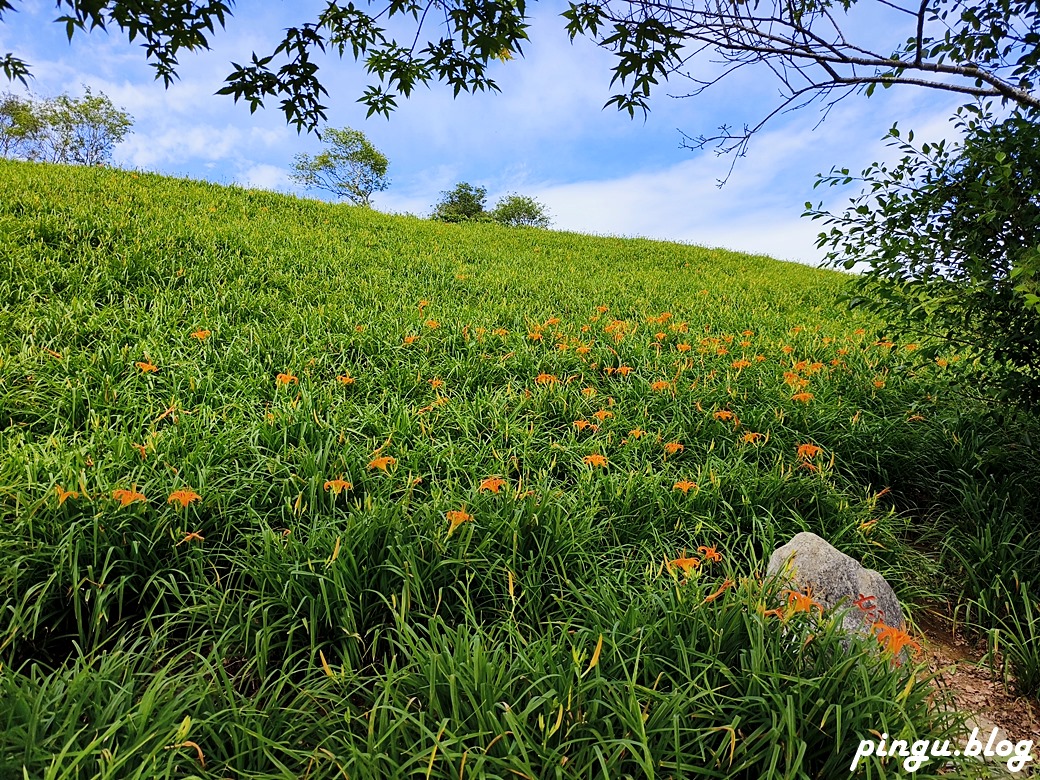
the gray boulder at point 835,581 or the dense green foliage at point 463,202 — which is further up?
the dense green foliage at point 463,202

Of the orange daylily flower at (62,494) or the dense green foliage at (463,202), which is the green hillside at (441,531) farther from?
the dense green foliage at (463,202)

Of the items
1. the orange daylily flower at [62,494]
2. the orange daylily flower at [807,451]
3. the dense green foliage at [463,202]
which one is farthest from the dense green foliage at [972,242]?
the dense green foliage at [463,202]

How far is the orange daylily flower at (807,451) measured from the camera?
286 cm

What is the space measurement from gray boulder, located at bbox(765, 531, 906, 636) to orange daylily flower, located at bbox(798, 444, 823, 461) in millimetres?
720

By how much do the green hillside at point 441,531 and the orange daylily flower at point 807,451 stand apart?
0.34 feet

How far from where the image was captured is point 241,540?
2322 millimetres

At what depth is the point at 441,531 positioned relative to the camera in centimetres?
228

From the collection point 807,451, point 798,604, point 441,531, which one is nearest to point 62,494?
point 441,531

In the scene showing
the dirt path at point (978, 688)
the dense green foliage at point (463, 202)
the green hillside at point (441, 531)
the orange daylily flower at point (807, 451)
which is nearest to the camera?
the green hillside at point (441, 531)

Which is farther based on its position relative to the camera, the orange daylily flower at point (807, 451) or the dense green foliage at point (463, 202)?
the dense green foliage at point (463, 202)

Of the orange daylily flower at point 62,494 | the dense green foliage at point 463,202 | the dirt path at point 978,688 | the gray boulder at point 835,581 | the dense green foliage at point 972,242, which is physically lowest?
the dirt path at point 978,688

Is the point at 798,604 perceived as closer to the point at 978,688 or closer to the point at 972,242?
the point at 978,688

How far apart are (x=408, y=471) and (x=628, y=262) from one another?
9890 millimetres

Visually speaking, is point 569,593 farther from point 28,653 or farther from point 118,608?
point 28,653
